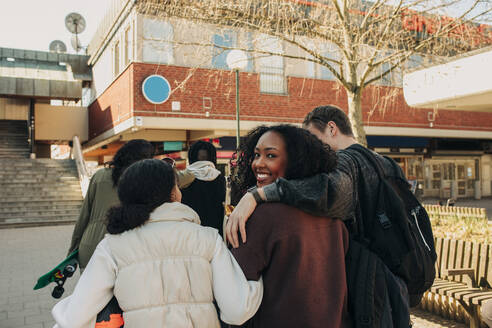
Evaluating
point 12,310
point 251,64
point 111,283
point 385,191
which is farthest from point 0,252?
point 251,64

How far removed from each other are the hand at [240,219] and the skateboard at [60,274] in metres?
1.85

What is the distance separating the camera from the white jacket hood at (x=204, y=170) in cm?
410

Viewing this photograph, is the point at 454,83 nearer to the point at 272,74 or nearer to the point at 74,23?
the point at 272,74

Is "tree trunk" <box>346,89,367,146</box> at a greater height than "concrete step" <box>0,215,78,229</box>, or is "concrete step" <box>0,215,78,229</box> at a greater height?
"tree trunk" <box>346,89,367,146</box>

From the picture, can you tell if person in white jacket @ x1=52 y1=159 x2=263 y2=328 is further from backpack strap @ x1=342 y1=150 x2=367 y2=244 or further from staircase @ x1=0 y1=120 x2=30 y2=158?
staircase @ x1=0 y1=120 x2=30 y2=158

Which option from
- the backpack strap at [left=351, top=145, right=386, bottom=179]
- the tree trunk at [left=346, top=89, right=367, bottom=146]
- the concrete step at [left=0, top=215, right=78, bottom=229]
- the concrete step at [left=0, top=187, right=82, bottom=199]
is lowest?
the concrete step at [left=0, top=215, right=78, bottom=229]

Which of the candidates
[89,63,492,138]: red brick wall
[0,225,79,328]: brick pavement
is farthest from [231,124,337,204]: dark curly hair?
[89,63,492,138]: red brick wall

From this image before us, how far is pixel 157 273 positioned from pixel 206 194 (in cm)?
243

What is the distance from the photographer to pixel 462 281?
5117 mm

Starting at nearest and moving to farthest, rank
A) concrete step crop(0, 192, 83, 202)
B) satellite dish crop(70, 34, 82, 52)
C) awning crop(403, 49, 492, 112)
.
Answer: awning crop(403, 49, 492, 112), concrete step crop(0, 192, 83, 202), satellite dish crop(70, 34, 82, 52)

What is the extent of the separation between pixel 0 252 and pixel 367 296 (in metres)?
9.84

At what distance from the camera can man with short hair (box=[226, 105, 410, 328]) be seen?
1.68 meters

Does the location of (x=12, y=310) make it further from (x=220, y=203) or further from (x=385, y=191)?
(x=385, y=191)

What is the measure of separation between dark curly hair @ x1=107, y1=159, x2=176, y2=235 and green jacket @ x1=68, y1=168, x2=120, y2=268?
1676 millimetres
